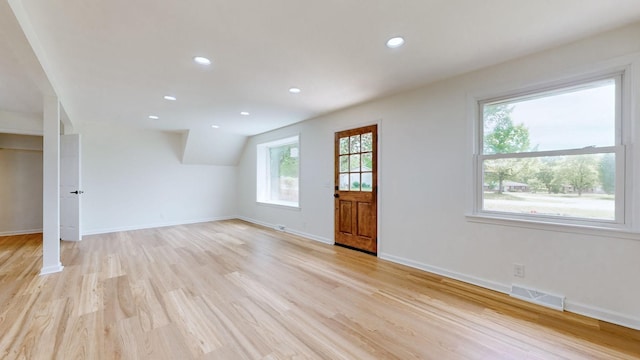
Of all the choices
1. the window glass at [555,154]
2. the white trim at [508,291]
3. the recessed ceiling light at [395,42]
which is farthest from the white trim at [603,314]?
the recessed ceiling light at [395,42]

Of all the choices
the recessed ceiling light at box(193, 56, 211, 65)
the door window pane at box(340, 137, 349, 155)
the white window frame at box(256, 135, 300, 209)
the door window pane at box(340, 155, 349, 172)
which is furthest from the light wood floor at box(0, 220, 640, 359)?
the white window frame at box(256, 135, 300, 209)

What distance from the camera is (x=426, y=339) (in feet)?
6.30

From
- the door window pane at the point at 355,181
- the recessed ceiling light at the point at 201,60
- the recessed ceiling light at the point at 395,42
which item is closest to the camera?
the recessed ceiling light at the point at 395,42

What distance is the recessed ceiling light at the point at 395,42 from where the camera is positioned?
7.29 feet

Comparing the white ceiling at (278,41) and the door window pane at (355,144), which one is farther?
the door window pane at (355,144)

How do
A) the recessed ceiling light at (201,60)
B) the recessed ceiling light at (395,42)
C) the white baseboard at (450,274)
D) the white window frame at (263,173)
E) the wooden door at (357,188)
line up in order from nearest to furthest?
the recessed ceiling light at (395,42), the recessed ceiling light at (201,60), the white baseboard at (450,274), the wooden door at (357,188), the white window frame at (263,173)

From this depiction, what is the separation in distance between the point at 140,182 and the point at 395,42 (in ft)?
20.8

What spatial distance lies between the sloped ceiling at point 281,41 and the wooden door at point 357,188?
0.76 m

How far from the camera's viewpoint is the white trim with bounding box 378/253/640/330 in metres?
2.09

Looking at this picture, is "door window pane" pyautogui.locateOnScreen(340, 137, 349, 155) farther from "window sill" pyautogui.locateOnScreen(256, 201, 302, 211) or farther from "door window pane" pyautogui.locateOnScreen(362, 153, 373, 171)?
"window sill" pyautogui.locateOnScreen(256, 201, 302, 211)

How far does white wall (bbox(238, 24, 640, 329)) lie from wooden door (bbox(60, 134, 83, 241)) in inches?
180

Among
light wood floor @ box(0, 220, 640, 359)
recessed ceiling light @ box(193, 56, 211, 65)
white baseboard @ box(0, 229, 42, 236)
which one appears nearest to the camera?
light wood floor @ box(0, 220, 640, 359)

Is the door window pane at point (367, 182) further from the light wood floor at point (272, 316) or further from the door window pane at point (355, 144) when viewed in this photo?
the light wood floor at point (272, 316)

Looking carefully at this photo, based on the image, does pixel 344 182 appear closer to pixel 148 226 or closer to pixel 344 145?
pixel 344 145
